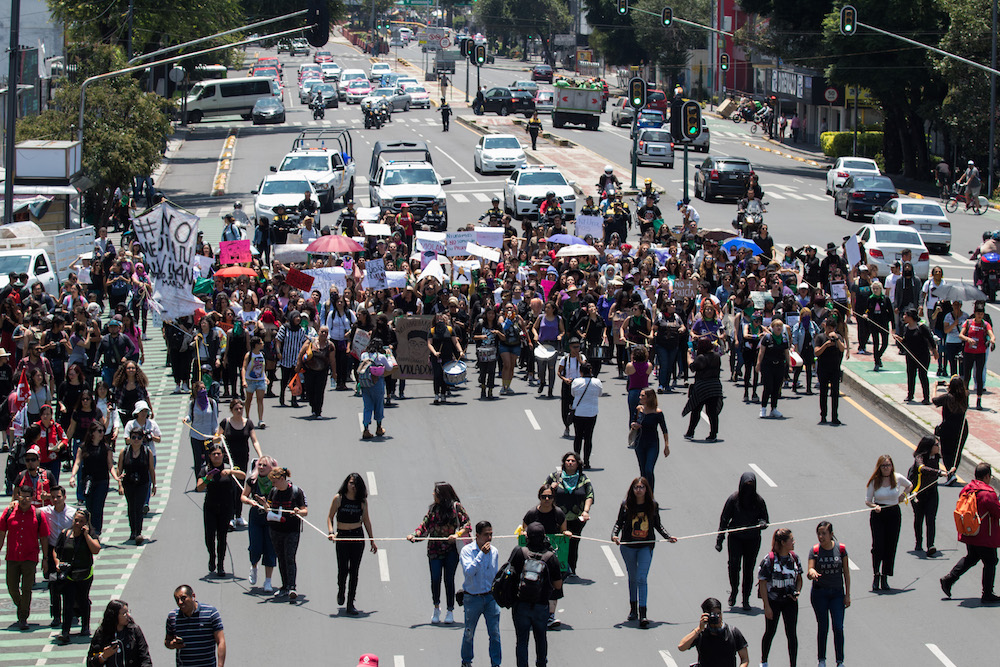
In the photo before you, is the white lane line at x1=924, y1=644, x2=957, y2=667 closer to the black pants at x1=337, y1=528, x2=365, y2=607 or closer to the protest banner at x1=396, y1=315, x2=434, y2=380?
the black pants at x1=337, y1=528, x2=365, y2=607

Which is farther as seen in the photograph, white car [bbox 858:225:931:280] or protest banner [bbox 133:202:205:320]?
white car [bbox 858:225:931:280]

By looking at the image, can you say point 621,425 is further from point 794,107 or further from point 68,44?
point 794,107

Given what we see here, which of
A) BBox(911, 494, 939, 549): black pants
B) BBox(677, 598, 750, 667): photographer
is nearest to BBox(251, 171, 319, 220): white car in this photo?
BBox(911, 494, 939, 549): black pants

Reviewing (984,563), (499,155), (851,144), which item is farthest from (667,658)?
(851,144)

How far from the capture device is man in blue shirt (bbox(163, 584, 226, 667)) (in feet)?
35.6

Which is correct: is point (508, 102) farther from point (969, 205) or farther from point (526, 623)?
point (526, 623)

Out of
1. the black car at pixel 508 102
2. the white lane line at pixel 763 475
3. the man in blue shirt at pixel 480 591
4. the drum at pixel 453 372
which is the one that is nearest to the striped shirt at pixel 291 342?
the drum at pixel 453 372

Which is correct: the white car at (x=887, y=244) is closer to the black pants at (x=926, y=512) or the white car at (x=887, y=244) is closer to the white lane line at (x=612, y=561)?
the black pants at (x=926, y=512)

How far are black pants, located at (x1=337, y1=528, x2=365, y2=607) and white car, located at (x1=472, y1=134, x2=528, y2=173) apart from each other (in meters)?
39.0

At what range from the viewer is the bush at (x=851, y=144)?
6544 cm

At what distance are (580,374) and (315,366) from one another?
15.0 ft

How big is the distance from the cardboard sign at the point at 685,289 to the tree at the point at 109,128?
23.4 m

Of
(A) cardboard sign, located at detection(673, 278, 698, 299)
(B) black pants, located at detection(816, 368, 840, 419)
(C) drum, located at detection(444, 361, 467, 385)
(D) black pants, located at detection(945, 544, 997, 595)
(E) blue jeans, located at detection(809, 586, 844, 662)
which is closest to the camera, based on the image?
(E) blue jeans, located at detection(809, 586, 844, 662)

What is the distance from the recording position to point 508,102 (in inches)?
3073
